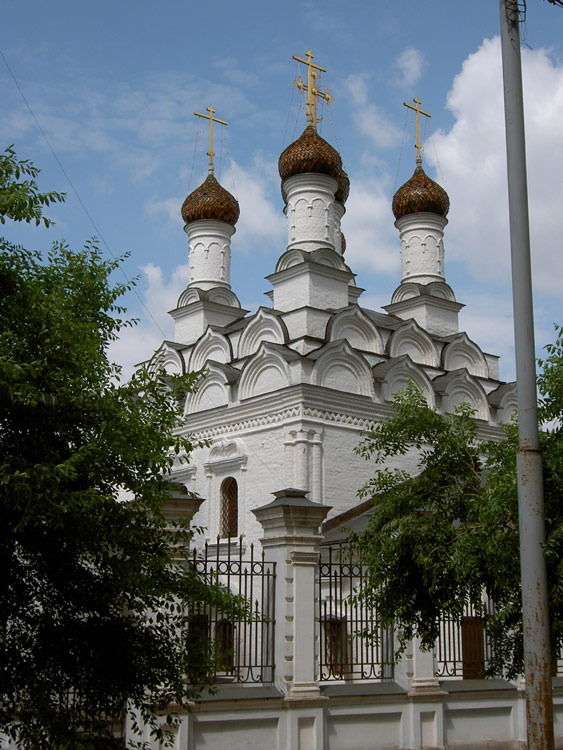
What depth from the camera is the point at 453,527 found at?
745 centimetres

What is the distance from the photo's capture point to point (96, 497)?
5.16 meters

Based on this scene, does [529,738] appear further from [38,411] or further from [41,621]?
[38,411]

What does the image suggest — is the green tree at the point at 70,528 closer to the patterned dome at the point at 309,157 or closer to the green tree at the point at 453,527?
the green tree at the point at 453,527

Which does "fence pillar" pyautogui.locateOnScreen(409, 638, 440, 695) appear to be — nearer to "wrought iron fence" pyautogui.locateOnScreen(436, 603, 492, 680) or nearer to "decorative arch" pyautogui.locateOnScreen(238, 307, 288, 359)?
"wrought iron fence" pyautogui.locateOnScreen(436, 603, 492, 680)

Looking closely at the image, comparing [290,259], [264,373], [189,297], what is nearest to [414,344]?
[290,259]

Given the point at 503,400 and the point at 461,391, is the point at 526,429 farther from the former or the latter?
the point at 503,400

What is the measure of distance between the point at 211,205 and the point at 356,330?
6.46 metres

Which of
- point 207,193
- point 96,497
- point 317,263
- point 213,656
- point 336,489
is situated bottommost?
point 213,656

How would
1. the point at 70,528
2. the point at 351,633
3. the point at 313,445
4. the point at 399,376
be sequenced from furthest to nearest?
the point at 399,376 < the point at 313,445 < the point at 351,633 < the point at 70,528

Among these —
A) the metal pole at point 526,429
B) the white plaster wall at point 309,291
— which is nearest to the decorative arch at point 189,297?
the white plaster wall at point 309,291

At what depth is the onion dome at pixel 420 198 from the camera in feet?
81.8

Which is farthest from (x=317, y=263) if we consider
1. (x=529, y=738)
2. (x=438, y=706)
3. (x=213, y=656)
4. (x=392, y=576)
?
(x=529, y=738)

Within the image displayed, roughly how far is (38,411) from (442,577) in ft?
12.2

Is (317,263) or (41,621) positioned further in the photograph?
(317,263)
